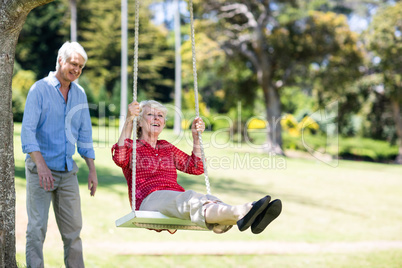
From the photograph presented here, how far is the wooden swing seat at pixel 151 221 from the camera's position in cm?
287

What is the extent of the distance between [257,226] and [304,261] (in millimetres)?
3738

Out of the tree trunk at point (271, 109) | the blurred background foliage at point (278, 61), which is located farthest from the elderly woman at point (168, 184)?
the tree trunk at point (271, 109)

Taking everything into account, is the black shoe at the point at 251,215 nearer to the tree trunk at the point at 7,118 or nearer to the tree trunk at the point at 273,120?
the tree trunk at the point at 7,118

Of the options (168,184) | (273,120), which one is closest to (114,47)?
(273,120)

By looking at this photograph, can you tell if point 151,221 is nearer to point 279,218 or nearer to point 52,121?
point 52,121

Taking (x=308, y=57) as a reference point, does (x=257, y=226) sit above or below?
below

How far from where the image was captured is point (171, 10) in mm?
37906

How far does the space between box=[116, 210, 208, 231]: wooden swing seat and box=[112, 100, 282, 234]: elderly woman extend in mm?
47

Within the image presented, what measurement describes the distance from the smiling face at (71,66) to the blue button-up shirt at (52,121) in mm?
79

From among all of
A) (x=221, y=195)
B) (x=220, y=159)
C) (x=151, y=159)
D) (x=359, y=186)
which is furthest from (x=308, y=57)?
(x=151, y=159)

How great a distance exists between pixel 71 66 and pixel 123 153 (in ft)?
2.13

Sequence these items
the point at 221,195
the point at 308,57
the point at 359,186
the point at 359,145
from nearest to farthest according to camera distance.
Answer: the point at 221,195 → the point at 359,186 → the point at 308,57 → the point at 359,145

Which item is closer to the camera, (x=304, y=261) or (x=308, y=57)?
(x=304, y=261)

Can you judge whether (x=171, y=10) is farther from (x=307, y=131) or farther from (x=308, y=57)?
(x=308, y=57)
